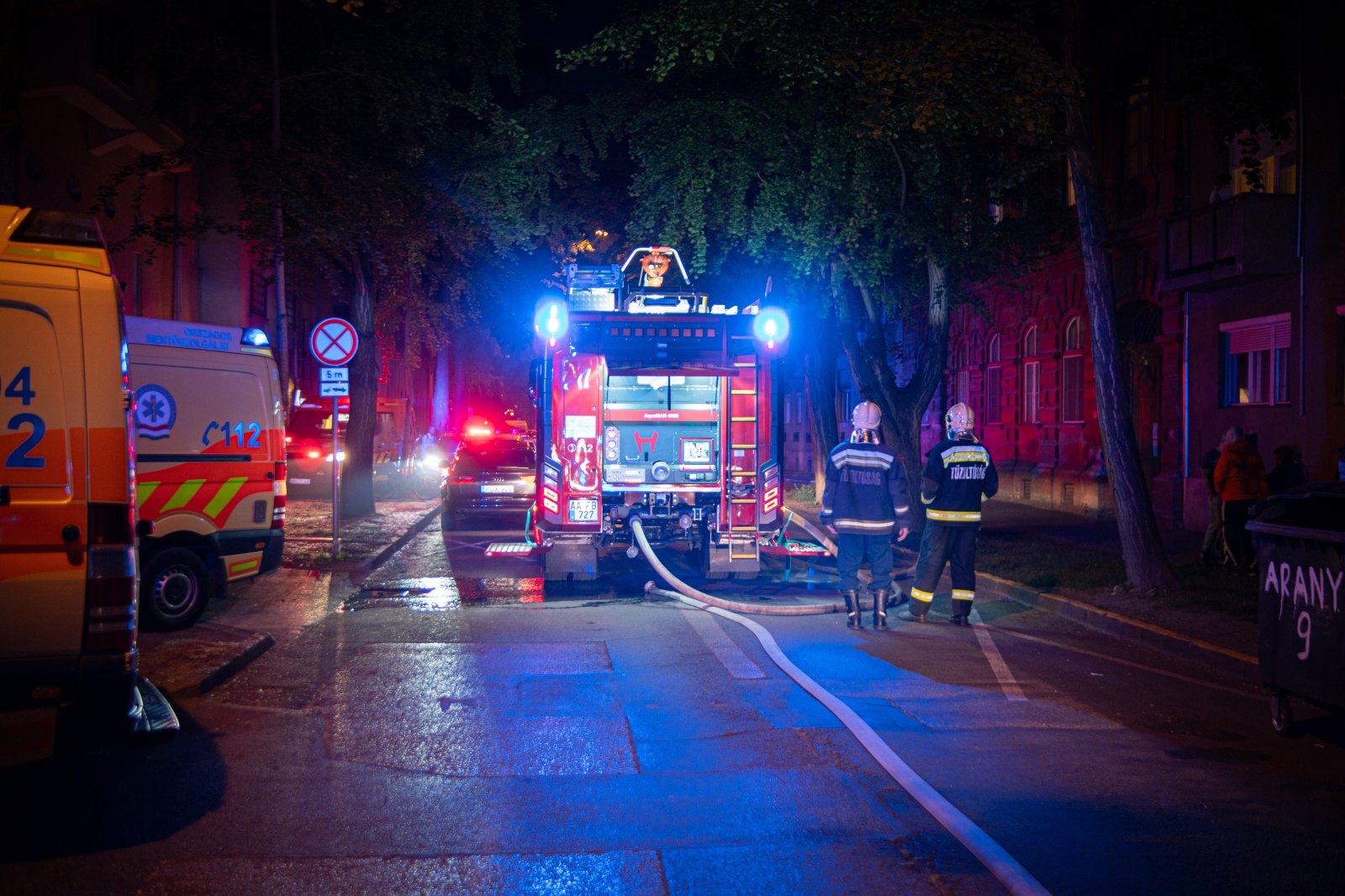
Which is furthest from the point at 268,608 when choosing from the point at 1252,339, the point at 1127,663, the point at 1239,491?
the point at 1252,339

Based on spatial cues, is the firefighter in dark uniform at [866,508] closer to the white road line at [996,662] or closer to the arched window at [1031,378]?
the white road line at [996,662]

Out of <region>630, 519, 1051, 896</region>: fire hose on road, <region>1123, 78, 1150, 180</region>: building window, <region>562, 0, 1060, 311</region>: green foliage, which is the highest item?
<region>1123, 78, 1150, 180</region>: building window

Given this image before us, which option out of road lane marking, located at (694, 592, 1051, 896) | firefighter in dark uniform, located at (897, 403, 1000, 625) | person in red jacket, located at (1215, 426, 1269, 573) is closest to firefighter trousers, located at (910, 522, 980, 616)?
firefighter in dark uniform, located at (897, 403, 1000, 625)

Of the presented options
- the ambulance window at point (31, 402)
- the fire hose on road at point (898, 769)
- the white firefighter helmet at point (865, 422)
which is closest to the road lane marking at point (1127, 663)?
the fire hose on road at point (898, 769)

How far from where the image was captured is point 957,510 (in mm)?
9117

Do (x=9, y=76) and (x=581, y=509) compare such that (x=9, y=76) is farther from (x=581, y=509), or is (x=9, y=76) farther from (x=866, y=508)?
(x=866, y=508)

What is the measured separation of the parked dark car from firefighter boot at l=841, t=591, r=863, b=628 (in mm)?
9058

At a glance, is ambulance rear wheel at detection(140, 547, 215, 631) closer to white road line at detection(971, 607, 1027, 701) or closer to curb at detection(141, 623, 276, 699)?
curb at detection(141, 623, 276, 699)

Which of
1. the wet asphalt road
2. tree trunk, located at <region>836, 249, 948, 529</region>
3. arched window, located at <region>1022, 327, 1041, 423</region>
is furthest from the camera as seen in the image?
arched window, located at <region>1022, 327, 1041, 423</region>

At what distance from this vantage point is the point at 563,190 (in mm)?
24141

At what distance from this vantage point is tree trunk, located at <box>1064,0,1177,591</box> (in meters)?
10.7

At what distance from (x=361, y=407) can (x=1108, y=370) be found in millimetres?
13525

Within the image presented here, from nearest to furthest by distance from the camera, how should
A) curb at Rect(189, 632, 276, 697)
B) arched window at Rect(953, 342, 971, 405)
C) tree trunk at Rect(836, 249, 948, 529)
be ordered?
curb at Rect(189, 632, 276, 697), tree trunk at Rect(836, 249, 948, 529), arched window at Rect(953, 342, 971, 405)

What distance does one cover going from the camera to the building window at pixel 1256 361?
16234 millimetres
